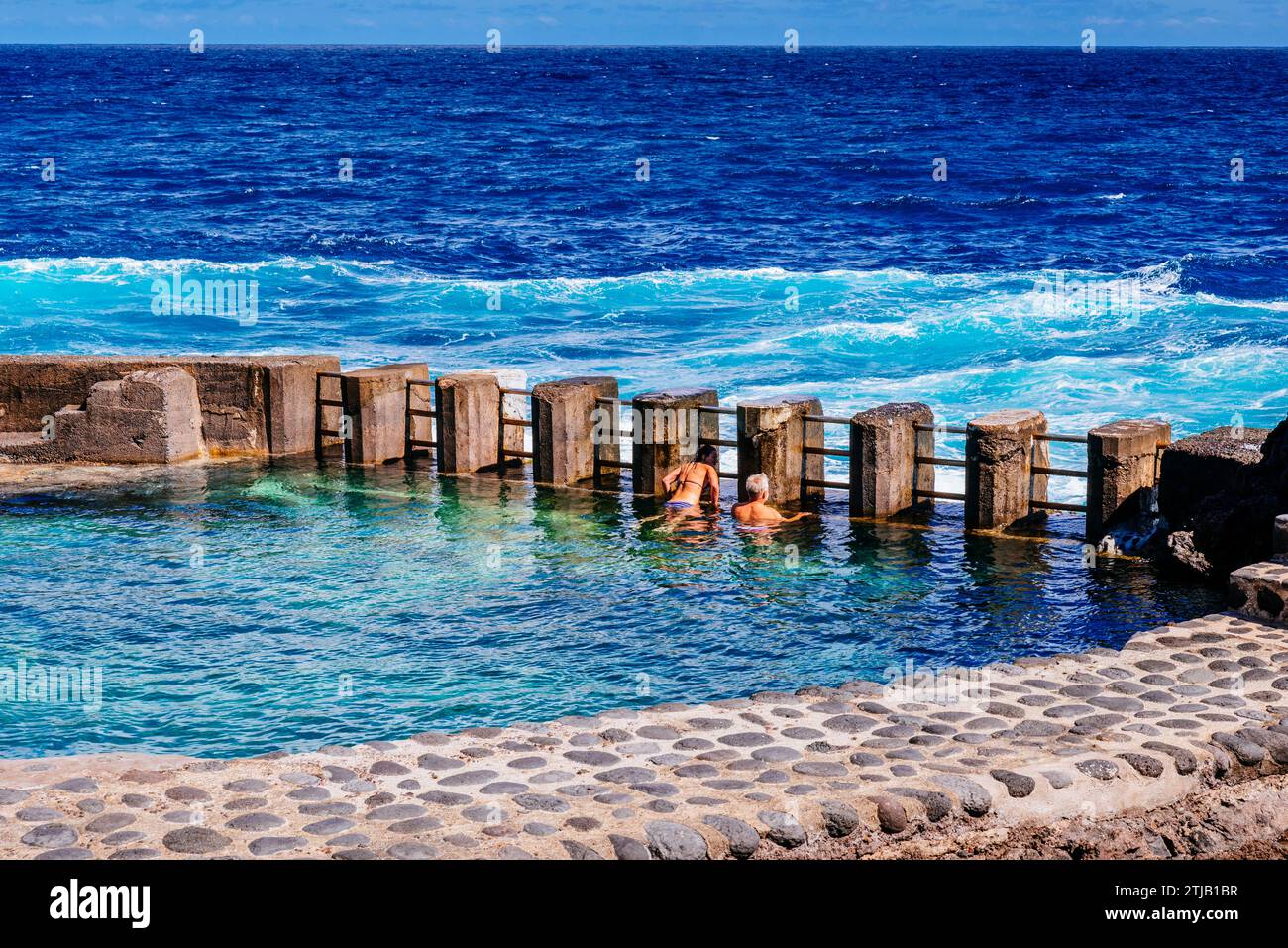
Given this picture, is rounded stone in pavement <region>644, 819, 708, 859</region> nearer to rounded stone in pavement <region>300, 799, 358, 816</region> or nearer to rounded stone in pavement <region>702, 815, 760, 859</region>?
rounded stone in pavement <region>702, 815, 760, 859</region>

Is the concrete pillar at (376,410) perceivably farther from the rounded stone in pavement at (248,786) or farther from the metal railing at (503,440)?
the rounded stone in pavement at (248,786)

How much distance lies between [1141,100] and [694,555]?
7789cm

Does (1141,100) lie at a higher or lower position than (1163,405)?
higher

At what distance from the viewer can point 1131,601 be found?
40.0 feet

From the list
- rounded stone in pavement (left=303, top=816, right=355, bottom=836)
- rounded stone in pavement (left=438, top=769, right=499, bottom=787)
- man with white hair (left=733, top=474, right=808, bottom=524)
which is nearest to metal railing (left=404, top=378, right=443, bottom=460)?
man with white hair (left=733, top=474, right=808, bottom=524)

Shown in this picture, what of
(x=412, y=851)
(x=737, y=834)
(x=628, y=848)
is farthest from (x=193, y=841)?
(x=737, y=834)

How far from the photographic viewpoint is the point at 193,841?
6.90 m

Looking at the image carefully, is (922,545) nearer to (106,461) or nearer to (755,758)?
(755,758)

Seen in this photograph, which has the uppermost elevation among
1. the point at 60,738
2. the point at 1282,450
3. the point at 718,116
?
the point at 718,116

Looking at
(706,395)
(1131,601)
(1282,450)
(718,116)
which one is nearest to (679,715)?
(1131,601)

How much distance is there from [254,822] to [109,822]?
27.9 inches

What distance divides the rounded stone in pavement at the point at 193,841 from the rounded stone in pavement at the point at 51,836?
0.45 m

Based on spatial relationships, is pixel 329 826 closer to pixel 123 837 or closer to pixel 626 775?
pixel 123 837

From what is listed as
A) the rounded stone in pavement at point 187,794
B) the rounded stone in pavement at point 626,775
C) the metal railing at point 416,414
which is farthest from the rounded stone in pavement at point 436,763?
the metal railing at point 416,414
